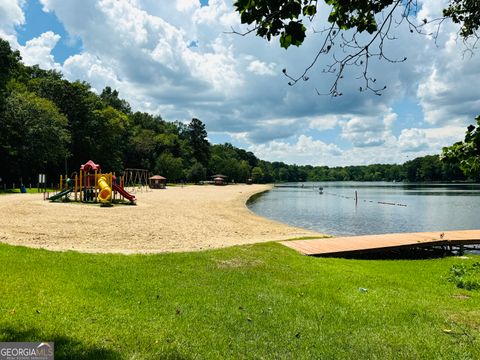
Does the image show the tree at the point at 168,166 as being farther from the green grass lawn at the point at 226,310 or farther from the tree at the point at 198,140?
the green grass lawn at the point at 226,310

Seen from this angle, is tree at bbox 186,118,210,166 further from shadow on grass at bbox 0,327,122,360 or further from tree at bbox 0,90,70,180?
shadow on grass at bbox 0,327,122,360

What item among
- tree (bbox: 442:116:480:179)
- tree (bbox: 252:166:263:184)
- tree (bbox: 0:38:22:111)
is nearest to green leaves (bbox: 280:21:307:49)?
tree (bbox: 442:116:480:179)

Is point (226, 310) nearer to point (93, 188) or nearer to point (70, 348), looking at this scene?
point (70, 348)

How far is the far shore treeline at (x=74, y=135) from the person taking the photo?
42094 mm

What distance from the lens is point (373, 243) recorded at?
48.6 ft

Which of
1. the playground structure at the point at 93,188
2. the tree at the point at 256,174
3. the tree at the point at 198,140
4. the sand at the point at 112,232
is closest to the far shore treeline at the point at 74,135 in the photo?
the tree at the point at 198,140

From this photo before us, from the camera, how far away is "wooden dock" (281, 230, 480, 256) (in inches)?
506

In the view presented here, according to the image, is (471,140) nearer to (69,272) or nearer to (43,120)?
(69,272)

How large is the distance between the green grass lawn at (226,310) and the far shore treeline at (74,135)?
7.91 feet

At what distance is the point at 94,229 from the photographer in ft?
57.9

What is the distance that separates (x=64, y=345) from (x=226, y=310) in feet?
7.80

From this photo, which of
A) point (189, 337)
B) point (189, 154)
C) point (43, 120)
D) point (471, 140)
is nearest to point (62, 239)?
point (189, 337)

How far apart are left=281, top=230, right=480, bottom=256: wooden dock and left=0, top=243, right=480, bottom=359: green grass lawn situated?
3.50 meters

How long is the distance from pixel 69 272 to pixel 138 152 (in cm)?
8361
